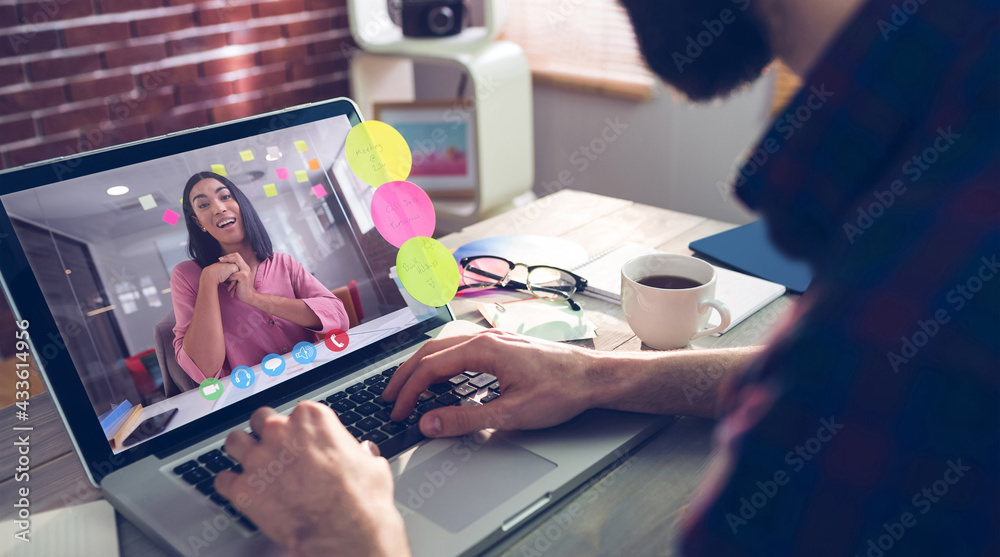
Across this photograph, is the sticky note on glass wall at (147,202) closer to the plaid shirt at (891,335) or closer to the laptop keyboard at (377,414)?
the laptop keyboard at (377,414)

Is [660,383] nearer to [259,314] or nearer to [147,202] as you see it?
[259,314]

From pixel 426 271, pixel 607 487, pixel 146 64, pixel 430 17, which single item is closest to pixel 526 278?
pixel 426 271

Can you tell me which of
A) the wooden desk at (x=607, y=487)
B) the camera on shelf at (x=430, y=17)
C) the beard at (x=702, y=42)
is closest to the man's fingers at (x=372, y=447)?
the wooden desk at (x=607, y=487)

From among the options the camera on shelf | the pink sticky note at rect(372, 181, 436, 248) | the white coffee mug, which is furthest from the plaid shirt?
the camera on shelf

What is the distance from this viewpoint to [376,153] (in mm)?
799

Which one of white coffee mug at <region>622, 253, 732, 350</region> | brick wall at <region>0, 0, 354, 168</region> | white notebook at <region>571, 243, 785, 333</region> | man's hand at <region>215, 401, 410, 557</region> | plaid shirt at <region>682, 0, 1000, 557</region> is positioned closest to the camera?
plaid shirt at <region>682, 0, 1000, 557</region>

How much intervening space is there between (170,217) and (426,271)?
28cm

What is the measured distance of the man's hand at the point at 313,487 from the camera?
485 millimetres

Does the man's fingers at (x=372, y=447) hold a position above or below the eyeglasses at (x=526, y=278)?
above

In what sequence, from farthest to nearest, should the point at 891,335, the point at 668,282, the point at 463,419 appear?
the point at 668,282, the point at 463,419, the point at 891,335

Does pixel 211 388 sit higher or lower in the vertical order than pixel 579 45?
lower

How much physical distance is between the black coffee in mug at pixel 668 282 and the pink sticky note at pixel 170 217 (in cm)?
51

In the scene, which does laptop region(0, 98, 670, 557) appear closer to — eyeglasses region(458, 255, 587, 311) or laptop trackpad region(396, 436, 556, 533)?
laptop trackpad region(396, 436, 556, 533)

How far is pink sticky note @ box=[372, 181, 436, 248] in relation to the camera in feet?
2.62
